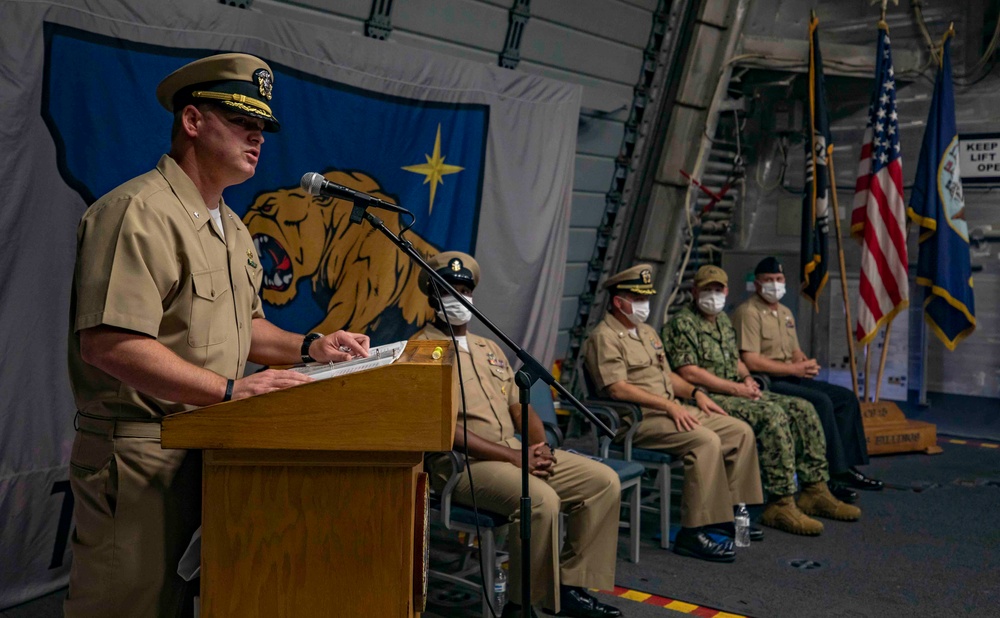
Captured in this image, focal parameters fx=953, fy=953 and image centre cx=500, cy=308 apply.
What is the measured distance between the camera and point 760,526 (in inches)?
179

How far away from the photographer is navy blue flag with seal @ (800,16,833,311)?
620 centimetres

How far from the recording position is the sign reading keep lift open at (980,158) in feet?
23.6

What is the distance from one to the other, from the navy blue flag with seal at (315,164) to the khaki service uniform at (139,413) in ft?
5.26

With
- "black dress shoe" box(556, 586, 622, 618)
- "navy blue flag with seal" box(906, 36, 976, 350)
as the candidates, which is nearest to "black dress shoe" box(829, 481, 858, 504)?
"navy blue flag with seal" box(906, 36, 976, 350)

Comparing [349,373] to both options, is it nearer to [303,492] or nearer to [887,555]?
[303,492]

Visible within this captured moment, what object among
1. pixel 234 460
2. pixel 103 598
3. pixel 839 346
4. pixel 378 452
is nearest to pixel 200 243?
pixel 234 460

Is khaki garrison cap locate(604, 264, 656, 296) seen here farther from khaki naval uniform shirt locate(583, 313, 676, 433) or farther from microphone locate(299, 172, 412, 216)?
microphone locate(299, 172, 412, 216)

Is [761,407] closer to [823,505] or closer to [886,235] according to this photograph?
[823,505]

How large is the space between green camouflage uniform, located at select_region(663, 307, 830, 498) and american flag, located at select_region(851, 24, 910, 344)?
1666 millimetres

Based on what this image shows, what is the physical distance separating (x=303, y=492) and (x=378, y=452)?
162mm

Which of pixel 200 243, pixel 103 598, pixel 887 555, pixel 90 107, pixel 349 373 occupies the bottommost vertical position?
pixel 887 555

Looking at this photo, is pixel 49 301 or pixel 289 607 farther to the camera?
pixel 49 301

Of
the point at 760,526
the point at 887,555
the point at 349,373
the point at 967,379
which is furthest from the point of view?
the point at 967,379

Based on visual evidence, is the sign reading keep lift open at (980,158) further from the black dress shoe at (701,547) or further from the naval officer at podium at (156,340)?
the naval officer at podium at (156,340)
